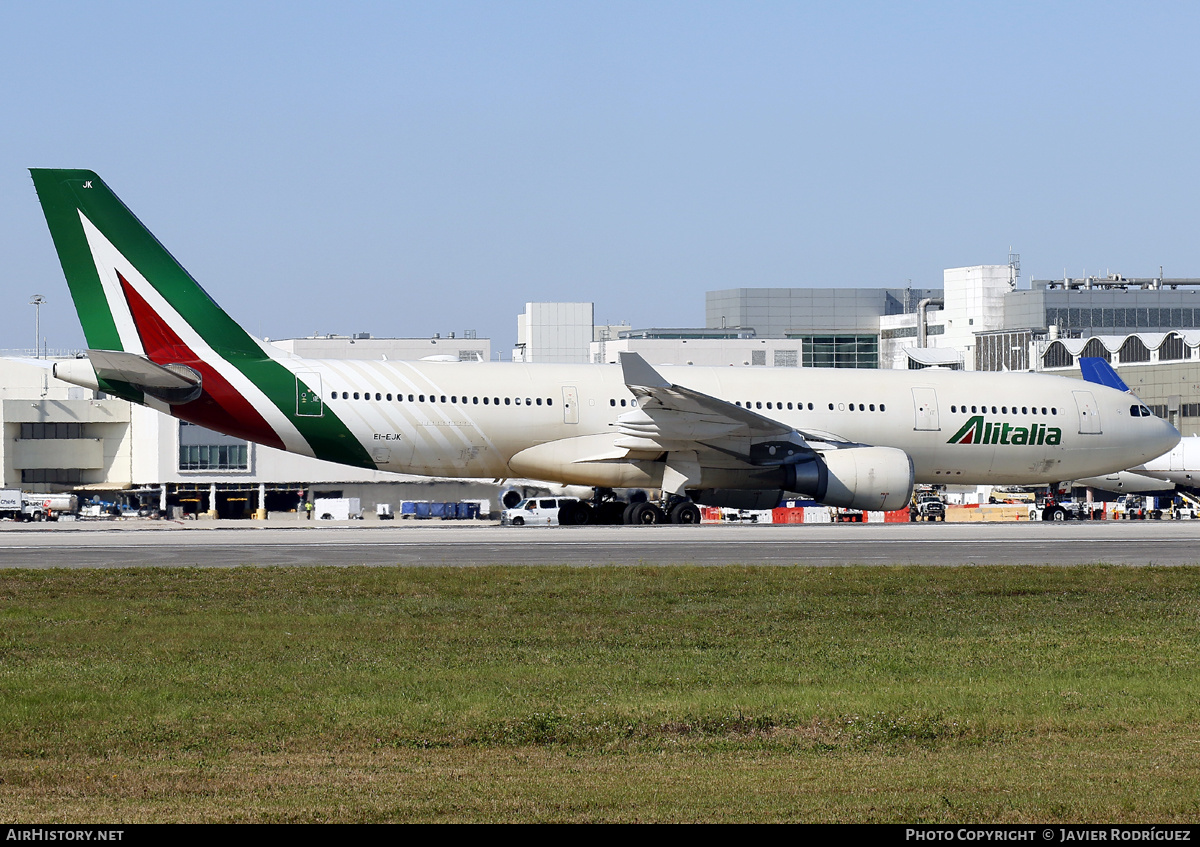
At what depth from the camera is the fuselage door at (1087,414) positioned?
4078 cm

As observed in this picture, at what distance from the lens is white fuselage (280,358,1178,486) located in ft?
119

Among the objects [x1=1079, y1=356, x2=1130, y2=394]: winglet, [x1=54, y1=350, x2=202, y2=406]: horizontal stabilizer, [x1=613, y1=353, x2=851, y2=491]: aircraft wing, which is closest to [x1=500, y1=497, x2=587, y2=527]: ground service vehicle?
[x1=613, y1=353, x2=851, y2=491]: aircraft wing

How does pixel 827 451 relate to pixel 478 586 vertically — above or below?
above

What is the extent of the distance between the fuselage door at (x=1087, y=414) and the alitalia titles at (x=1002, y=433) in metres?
0.87

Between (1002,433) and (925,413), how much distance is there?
2.49 m

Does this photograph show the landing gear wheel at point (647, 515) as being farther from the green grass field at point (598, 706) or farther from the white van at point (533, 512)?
the green grass field at point (598, 706)

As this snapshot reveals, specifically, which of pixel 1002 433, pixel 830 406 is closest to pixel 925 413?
pixel 1002 433

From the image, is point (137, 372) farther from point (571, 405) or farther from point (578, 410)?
point (578, 410)

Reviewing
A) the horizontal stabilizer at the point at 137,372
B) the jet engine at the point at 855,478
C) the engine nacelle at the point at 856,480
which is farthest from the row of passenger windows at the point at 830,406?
the horizontal stabilizer at the point at 137,372

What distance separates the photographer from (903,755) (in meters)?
9.31
